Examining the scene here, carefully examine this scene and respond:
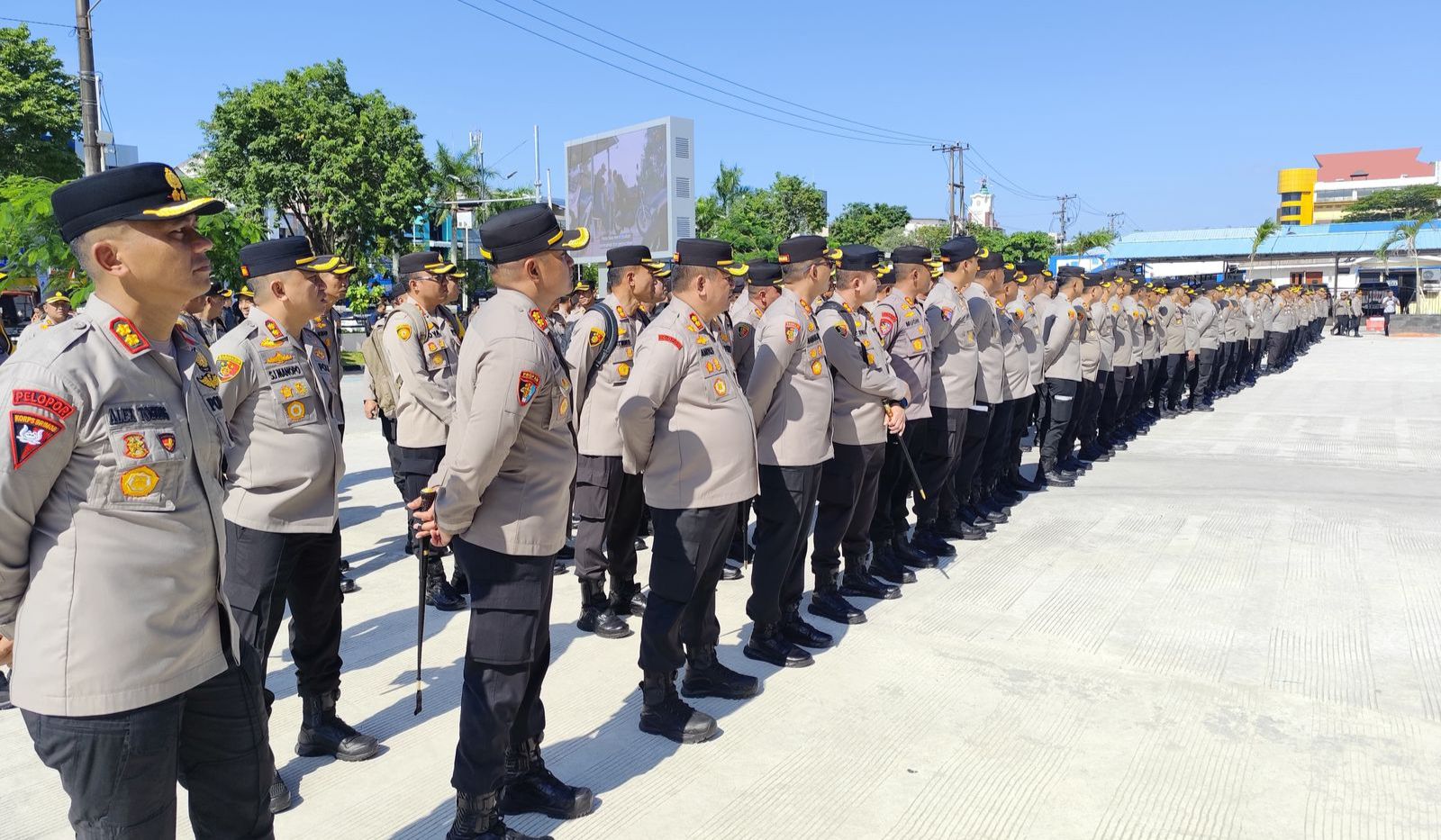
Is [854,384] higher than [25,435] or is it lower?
lower

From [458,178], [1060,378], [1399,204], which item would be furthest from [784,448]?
[1399,204]

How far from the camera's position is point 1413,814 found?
9.87 feet

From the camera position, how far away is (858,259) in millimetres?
4988

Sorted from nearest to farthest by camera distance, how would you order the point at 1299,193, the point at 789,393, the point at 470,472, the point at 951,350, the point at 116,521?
the point at 116,521
the point at 470,472
the point at 789,393
the point at 951,350
the point at 1299,193

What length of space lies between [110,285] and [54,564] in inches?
22.0

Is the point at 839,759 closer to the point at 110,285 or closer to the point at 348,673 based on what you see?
the point at 348,673

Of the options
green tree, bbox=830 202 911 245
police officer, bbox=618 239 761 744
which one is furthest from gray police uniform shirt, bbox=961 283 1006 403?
green tree, bbox=830 202 911 245

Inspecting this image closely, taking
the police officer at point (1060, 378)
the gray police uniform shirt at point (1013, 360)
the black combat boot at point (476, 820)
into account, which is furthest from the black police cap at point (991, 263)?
the black combat boot at point (476, 820)

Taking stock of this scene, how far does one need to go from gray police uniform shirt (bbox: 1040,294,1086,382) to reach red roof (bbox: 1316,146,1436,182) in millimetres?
107977

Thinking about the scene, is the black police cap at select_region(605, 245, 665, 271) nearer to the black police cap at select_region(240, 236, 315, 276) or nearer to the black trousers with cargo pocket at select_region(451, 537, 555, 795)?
the black police cap at select_region(240, 236, 315, 276)

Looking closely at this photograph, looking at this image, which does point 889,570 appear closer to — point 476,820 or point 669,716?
point 669,716

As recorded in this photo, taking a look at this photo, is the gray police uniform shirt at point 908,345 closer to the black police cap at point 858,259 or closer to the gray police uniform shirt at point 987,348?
the black police cap at point 858,259

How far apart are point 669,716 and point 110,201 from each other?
255cm

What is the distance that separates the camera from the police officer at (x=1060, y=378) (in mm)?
8289
